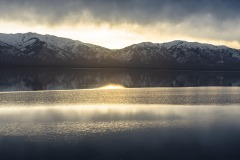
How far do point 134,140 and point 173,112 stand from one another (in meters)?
27.9

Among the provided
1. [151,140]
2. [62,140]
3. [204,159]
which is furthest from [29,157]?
[204,159]

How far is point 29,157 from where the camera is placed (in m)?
36.8

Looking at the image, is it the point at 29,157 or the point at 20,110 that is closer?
the point at 29,157

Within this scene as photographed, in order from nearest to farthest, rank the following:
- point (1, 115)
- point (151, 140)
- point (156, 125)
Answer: point (151, 140)
point (156, 125)
point (1, 115)

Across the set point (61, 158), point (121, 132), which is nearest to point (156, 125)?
point (121, 132)

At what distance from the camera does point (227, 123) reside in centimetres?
5475

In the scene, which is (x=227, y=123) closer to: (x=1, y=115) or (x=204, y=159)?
(x=204, y=159)

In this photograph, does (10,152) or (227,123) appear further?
(227,123)

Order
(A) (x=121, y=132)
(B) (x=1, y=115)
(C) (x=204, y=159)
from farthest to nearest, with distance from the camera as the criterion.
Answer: (B) (x=1, y=115)
(A) (x=121, y=132)
(C) (x=204, y=159)

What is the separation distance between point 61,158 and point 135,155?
828 cm

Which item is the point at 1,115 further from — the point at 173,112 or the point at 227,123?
the point at 227,123

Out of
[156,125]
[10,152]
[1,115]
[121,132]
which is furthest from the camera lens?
[1,115]

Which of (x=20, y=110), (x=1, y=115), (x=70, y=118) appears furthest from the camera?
(x=20, y=110)

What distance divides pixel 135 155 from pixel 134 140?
646 cm
